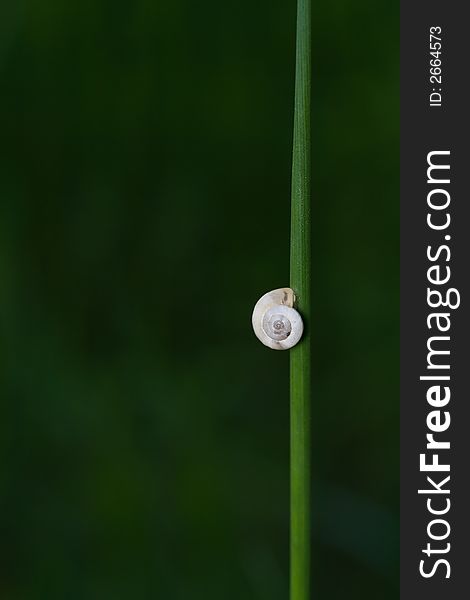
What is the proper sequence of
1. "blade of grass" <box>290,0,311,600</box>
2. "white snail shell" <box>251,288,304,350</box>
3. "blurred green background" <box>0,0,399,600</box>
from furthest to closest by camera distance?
"blurred green background" <box>0,0,399,600</box>, "white snail shell" <box>251,288,304,350</box>, "blade of grass" <box>290,0,311,600</box>

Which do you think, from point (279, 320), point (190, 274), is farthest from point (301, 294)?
point (190, 274)

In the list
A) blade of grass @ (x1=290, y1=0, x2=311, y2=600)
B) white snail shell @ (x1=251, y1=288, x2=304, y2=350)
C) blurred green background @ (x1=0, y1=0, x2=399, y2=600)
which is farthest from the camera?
blurred green background @ (x1=0, y1=0, x2=399, y2=600)

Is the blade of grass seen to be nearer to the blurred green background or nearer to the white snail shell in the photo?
the white snail shell

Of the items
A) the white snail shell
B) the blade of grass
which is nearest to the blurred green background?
the white snail shell

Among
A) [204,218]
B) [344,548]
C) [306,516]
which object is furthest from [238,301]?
[306,516]

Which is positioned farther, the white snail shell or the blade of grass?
the white snail shell

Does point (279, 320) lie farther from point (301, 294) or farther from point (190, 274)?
point (190, 274)
